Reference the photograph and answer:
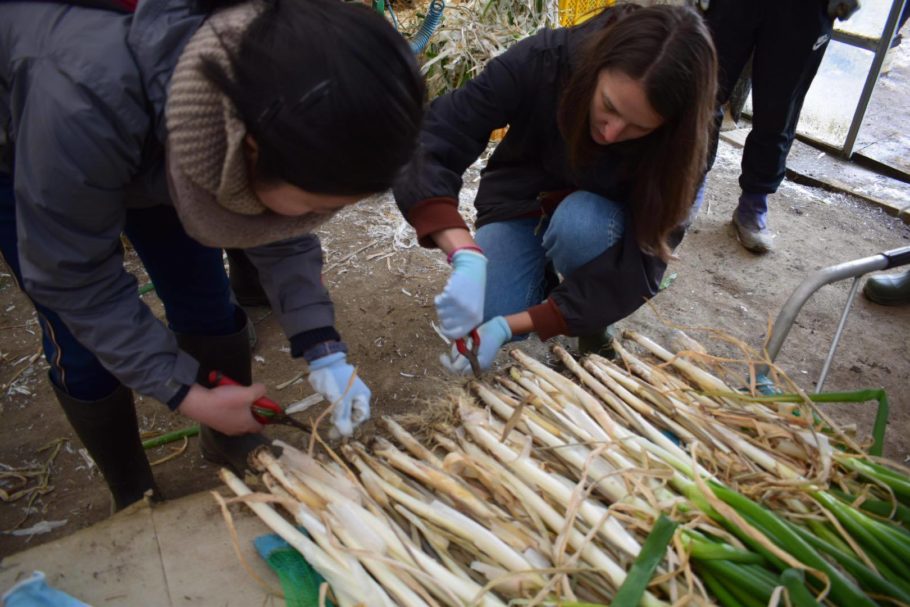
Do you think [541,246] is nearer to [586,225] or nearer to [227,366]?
[586,225]

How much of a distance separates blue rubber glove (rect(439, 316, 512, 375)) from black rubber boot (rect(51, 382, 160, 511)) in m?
0.89

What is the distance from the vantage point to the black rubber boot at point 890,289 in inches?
124

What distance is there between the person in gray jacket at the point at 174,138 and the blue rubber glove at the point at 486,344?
55 cm

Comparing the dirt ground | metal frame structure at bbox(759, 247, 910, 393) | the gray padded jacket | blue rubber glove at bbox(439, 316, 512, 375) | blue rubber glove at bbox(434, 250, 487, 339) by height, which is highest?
the gray padded jacket

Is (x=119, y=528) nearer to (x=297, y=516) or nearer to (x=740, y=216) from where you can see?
(x=297, y=516)

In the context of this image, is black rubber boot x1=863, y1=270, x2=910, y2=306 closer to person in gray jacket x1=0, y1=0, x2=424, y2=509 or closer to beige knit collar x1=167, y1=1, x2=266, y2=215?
person in gray jacket x1=0, y1=0, x2=424, y2=509

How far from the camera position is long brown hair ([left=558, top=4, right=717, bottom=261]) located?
1704 millimetres

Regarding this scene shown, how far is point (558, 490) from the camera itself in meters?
1.32

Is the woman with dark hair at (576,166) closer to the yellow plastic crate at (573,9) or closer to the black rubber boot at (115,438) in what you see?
the black rubber boot at (115,438)

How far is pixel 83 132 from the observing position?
1071mm

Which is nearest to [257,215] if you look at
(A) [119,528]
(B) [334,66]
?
(B) [334,66]

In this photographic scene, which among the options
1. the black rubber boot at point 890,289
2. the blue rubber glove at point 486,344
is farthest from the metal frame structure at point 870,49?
the blue rubber glove at point 486,344

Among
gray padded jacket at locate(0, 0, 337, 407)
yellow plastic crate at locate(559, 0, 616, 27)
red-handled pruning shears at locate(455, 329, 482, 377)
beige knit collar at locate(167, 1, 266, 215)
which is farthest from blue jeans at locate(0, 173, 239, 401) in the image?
yellow plastic crate at locate(559, 0, 616, 27)

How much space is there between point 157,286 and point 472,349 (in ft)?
2.85
